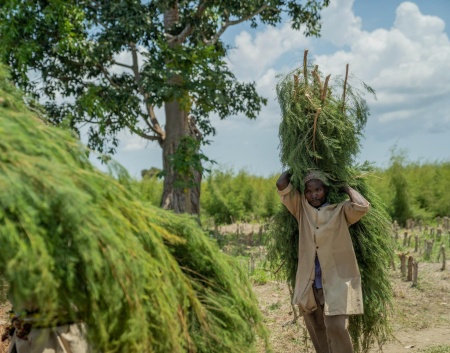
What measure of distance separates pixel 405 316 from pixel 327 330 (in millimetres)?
3259

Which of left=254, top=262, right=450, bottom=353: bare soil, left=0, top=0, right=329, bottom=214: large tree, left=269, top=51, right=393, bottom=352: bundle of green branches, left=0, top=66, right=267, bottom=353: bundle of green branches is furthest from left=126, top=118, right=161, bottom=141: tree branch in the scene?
left=0, top=66, right=267, bottom=353: bundle of green branches

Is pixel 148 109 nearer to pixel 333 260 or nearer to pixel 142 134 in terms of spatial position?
pixel 142 134

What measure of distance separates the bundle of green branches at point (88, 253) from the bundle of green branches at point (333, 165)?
2.28m

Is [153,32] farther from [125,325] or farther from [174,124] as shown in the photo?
[125,325]

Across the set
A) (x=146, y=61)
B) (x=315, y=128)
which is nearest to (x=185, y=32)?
(x=146, y=61)

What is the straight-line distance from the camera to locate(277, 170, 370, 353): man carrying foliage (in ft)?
15.6

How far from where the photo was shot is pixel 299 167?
16.1 ft

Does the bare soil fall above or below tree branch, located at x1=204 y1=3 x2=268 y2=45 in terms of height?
below

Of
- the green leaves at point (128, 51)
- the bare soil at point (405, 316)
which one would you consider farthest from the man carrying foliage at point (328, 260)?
the green leaves at point (128, 51)

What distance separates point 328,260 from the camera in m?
4.84

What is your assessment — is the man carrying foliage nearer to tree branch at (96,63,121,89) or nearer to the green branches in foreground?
the green branches in foreground

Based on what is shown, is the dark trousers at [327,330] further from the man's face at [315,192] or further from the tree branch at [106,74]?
the tree branch at [106,74]

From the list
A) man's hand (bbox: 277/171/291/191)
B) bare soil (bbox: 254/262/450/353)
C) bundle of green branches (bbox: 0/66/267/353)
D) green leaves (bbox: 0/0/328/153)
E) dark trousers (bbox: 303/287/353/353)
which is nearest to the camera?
bundle of green branches (bbox: 0/66/267/353)

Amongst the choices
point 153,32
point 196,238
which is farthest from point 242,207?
point 196,238
